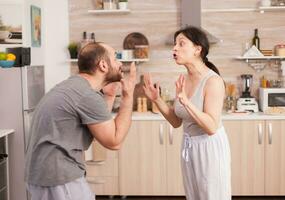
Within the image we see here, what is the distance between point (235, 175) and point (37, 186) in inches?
118

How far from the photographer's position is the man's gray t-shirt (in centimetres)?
186

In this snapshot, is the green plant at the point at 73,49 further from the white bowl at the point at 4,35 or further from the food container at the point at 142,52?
the white bowl at the point at 4,35

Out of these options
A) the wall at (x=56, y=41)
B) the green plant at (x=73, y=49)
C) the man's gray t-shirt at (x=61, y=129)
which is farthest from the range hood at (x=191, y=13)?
the man's gray t-shirt at (x=61, y=129)

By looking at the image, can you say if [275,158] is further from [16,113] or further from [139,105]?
[16,113]

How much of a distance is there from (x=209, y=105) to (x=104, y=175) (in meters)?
2.44

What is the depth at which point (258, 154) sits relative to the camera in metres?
4.54

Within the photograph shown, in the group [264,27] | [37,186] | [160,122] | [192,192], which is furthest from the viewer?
[264,27]

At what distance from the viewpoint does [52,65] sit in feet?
17.0

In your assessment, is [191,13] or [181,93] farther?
[191,13]

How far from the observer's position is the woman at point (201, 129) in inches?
100

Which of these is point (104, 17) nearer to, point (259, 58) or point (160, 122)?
point (160, 122)

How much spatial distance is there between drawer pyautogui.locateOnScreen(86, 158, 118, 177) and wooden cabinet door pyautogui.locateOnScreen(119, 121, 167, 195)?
0.21ft

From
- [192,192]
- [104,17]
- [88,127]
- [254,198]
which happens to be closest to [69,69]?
[104,17]

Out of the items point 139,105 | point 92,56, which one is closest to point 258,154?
point 139,105
